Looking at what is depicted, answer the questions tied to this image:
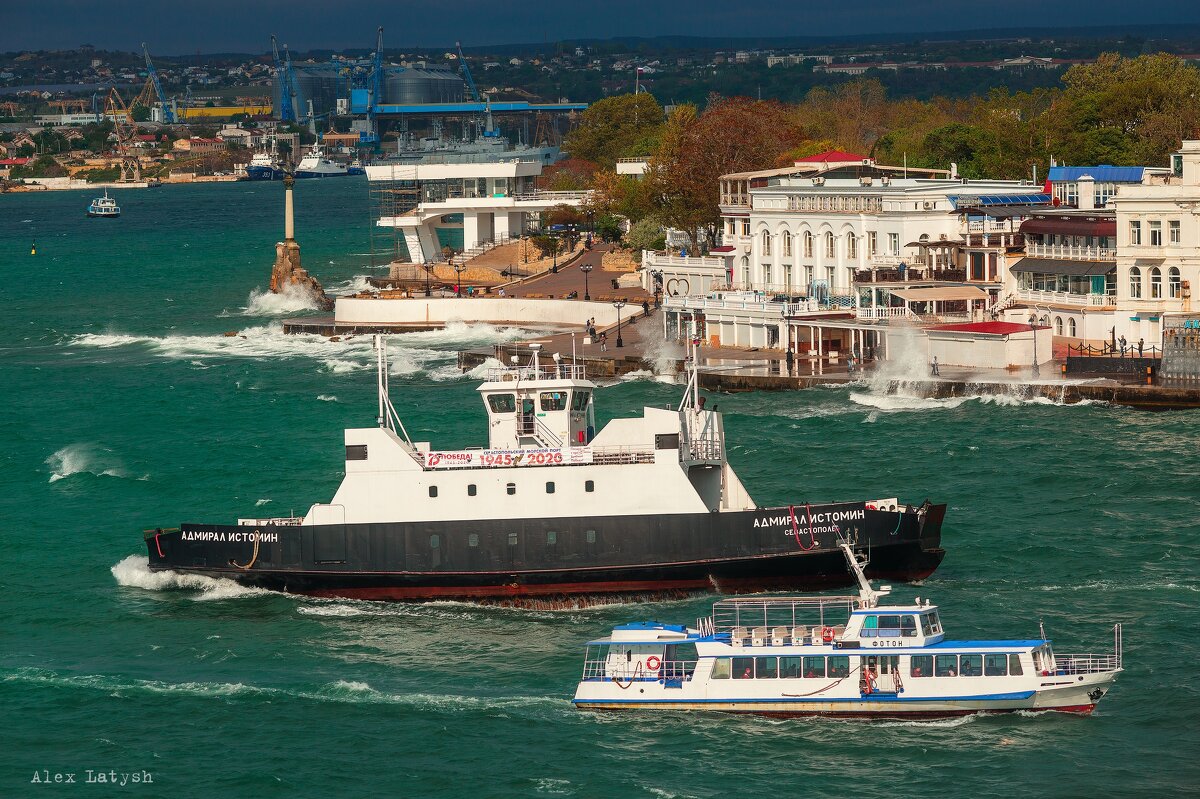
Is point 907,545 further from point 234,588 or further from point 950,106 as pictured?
point 950,106

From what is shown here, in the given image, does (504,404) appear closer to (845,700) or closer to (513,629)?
(513,629)

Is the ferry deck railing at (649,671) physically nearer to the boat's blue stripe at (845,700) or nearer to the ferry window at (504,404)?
the boat's blue stripe at (845,700)

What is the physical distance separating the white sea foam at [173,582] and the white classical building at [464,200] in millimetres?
81079

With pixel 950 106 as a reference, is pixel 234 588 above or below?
below

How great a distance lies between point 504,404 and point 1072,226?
44383 mm

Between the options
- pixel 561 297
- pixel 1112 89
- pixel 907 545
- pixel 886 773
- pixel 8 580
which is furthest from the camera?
pixel 1112 89

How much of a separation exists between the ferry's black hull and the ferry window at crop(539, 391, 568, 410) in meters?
3.72

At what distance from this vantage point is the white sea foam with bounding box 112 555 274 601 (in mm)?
47938

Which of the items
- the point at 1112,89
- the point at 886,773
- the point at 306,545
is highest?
the point at 1112,89

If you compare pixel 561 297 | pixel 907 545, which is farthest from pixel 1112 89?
pixel 907 545

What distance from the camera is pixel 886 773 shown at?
35.2 m

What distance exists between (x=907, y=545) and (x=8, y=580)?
965 inches

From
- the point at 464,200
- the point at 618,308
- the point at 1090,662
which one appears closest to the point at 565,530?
the point at 1090,662

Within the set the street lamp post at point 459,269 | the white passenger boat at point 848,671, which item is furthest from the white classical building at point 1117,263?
the white passenger boat at point 848,671
